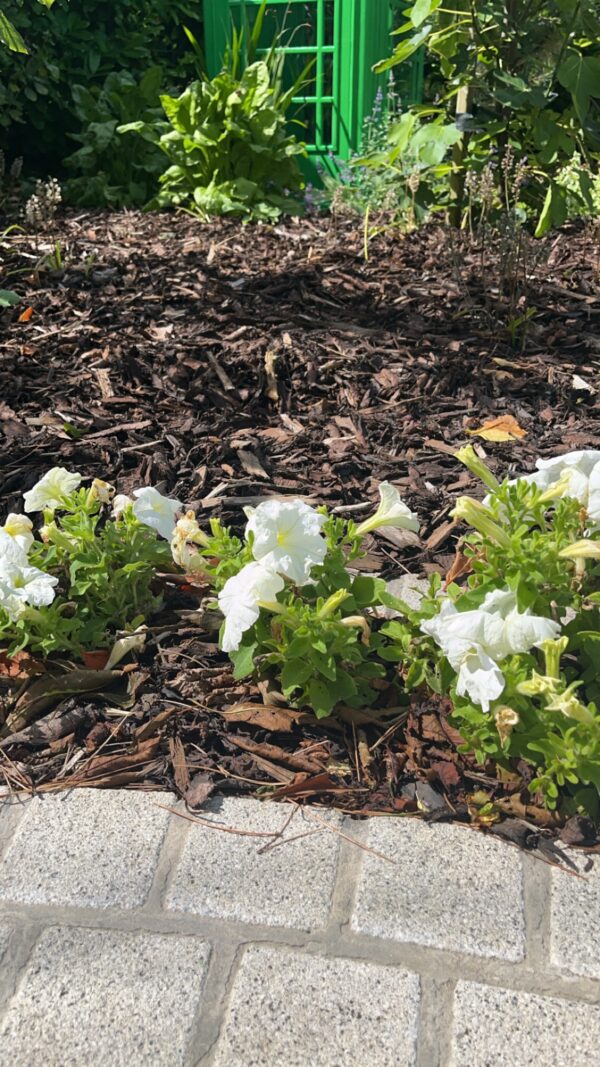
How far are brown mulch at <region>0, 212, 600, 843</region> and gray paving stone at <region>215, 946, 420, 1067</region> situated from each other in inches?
14.4

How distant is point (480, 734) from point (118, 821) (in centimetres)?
72

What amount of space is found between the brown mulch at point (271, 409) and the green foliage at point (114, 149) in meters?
1.19

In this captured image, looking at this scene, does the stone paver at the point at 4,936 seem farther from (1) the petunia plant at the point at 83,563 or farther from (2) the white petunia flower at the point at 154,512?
(2) the white petunia flower at the point at 154,512

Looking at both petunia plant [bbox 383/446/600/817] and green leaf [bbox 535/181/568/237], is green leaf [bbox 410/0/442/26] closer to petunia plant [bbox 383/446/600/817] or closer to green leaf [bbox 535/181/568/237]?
green leaf [bbox 535/181/568/237]

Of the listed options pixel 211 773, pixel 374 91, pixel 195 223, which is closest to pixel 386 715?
pixel 211 773

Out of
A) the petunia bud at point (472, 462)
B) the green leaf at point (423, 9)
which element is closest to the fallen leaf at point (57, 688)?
the petunia bud at point (472, 462)

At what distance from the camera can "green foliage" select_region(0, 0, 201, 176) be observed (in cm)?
631

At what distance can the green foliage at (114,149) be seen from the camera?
6.05m

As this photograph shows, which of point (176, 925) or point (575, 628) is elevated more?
point (575, 628)

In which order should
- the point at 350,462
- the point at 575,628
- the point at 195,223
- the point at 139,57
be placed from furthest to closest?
the point at 139,57, the point at 195,223, the point at 350,462, the point at 575,628

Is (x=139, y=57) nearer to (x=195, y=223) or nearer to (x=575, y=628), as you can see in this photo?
(x=195, y=223)

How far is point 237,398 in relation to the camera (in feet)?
10.7

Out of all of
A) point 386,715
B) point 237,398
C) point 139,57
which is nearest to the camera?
Result: point 386,715

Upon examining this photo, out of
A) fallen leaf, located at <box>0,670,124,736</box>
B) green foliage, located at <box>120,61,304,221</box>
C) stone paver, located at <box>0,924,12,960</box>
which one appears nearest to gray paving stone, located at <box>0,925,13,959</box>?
stone paver, located at <box>0,924,12,960</box>
